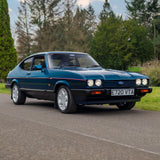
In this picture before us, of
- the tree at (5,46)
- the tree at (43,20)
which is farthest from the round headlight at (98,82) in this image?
the tree at (43,20)

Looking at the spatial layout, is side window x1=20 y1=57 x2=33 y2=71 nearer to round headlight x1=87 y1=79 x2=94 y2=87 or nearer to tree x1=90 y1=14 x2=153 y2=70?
round headlight x1=87 y1=79 x2=94 y2=87

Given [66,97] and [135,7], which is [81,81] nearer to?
[66,97]

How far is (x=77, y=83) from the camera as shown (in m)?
7.29

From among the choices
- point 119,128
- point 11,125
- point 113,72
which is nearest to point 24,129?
point 11,125

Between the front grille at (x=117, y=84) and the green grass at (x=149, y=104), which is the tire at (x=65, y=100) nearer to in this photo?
the front grille at (x=117, y=84)

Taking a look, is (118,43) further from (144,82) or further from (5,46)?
(144,82)

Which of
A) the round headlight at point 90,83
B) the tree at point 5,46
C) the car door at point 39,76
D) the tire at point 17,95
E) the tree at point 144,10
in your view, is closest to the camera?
the round headlight at point 90,83

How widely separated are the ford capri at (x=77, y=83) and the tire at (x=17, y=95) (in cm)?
36

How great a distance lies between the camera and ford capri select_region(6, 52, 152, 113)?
23.7 ft

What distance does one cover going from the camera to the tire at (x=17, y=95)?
990 centimetres

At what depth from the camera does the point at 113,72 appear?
25.2 ft

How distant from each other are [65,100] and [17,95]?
2845 millimetres

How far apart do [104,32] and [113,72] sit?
44295 mm

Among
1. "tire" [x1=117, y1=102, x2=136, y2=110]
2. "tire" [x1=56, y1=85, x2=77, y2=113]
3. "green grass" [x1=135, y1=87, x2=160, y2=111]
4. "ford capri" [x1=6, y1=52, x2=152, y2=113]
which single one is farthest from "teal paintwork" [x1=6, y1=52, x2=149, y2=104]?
"green grass" [x1=135, y1=87, x2=160, y2=111]
